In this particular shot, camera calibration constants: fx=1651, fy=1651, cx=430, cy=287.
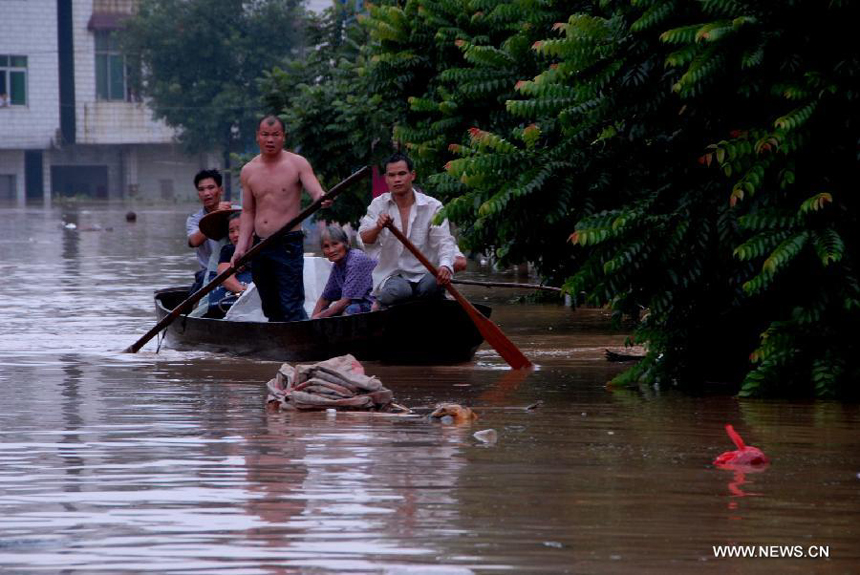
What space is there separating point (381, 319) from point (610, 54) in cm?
306

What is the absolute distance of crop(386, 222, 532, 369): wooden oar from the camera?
1154 centimetres

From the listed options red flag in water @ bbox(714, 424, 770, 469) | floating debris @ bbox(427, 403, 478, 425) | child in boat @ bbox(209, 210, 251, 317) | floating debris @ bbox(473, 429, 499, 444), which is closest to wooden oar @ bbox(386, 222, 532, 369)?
child in boat @ bbox(209, 210, 251, 317)

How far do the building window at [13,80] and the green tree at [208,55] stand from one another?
4.43 meters

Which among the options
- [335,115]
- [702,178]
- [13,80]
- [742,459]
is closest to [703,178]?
[702,178]

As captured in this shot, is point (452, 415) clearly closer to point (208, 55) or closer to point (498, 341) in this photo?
point (498, 341)

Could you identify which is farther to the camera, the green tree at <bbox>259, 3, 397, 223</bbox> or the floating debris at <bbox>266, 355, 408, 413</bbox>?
the green tree at <bbox>259, 3, 397, 223</bbox>

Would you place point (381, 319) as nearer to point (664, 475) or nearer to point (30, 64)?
point (664, 475)

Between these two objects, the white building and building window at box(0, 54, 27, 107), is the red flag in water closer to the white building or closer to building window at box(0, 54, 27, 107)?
the white building

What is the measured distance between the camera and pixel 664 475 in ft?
22.7

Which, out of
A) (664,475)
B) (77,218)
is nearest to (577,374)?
(664,475)

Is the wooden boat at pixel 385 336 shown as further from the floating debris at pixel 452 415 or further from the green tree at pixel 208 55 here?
the green tree at pixel 208 55

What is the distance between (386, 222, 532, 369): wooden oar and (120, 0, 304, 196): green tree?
179 ft

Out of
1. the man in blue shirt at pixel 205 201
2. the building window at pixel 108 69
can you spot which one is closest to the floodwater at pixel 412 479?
the man in blue shirt at pixel 205 201

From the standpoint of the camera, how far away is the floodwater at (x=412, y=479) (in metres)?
5.55
